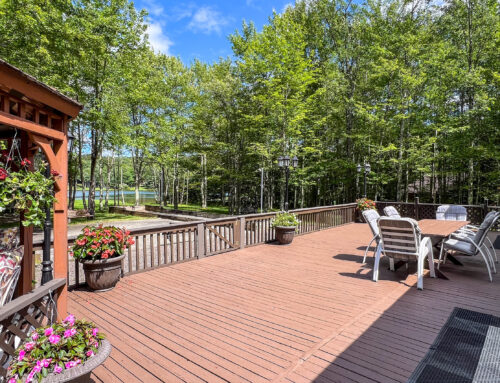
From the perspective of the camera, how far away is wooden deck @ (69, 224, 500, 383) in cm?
203

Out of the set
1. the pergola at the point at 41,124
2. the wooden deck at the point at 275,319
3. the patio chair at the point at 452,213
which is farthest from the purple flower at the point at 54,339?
the patio chair at the point at 452,213

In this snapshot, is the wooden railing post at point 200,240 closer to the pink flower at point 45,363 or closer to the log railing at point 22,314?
the log railing at point 22,314

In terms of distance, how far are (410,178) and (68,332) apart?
1795 centimetres

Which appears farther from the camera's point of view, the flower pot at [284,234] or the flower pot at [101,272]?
the flower pot at [284,234]

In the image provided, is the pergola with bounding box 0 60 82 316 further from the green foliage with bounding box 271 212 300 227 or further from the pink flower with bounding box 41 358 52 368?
the green foliage with bounding box 271 212 300 227

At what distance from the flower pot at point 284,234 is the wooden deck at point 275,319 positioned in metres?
1.57

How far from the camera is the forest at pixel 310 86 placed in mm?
11203

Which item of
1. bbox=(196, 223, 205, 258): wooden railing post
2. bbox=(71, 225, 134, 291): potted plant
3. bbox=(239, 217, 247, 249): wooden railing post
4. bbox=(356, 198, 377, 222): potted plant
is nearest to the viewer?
bbox=(71, 225, 134, 291): potted plant

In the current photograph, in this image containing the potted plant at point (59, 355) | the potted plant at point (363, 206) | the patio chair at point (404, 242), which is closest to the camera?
the potted plant at point (59, 355)

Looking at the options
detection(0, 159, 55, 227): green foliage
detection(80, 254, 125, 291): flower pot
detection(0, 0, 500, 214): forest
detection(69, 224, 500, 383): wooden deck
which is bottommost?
detection(69, 224, 500, 383): wooden deck

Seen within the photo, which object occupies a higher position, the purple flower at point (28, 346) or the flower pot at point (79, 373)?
the purple flower at point (28, 346)

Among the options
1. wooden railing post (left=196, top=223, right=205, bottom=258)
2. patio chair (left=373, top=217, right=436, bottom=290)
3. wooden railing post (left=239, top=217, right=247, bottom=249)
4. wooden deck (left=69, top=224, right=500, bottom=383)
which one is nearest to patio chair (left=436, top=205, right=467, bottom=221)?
wooden deck (left=69, top=224, right=500, bottom=383)

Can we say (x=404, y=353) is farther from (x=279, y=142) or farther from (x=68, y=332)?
(x=279, y=142)

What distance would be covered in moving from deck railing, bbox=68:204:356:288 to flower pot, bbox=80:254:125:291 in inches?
9.2
